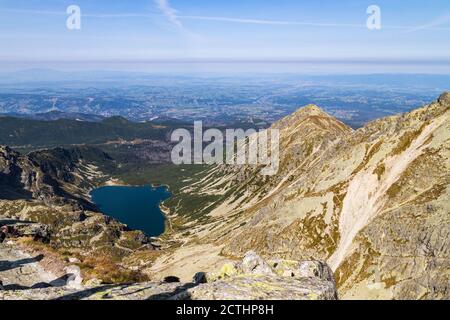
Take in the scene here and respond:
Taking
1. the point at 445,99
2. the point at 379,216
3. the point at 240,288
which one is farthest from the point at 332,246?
the point at 240,288

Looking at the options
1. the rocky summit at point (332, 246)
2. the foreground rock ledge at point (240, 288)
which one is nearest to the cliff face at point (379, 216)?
the rocky summit at point (332, 246)

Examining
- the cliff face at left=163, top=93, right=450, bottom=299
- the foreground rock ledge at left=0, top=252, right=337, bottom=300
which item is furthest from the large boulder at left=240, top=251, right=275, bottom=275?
the cliff face at left=163, top=93, right=450, bottom=299

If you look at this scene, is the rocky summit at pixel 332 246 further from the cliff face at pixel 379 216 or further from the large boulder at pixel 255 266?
the cliff face at pixel 379 216

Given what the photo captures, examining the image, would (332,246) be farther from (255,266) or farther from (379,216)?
(255,266)

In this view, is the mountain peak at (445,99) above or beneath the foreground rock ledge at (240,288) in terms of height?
above

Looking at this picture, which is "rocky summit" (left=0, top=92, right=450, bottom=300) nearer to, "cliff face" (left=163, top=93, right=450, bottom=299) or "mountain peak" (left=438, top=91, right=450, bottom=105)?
"cliff face" (left=163, top=93, right=450, bottom=299)

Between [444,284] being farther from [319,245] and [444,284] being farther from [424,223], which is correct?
[319,245]
